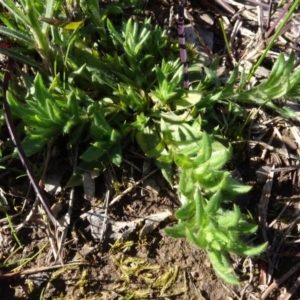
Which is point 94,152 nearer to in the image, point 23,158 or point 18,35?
point 23,158

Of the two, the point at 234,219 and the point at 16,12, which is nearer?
the point at 234,219

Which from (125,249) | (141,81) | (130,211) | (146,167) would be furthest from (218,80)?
(125,249)

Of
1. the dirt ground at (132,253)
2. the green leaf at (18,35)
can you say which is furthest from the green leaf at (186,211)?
the green leaf at (18,35)

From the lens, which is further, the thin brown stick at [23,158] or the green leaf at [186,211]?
the thin brown stick at [23,158]

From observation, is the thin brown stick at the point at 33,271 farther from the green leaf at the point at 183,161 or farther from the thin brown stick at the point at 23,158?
the green leaf at the point at 183,161

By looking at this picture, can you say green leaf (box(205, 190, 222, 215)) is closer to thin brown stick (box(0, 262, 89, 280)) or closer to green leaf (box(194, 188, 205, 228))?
green leaf (box(194, 188, 205, 228))

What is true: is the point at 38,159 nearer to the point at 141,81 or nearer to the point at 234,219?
the point at 141,81

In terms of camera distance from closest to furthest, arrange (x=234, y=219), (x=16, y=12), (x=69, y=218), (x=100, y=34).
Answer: (x=234, y=219)
(x=16, y=12)
(x=69, y=218)
(x=100, y=34)

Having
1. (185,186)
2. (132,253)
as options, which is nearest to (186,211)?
(185,186)
